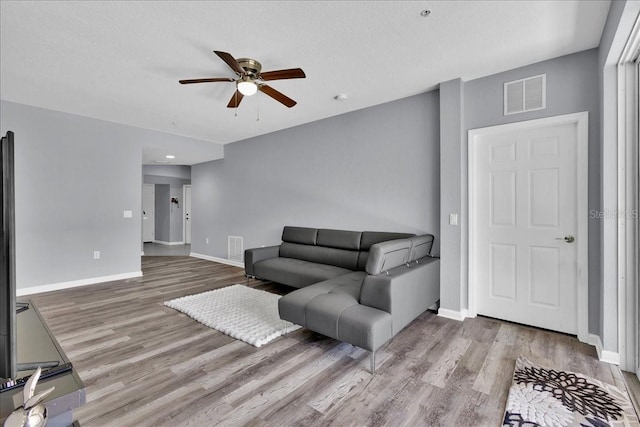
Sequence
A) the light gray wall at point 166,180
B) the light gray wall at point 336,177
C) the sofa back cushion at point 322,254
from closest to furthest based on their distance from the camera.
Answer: the light gray wall at point 336,177
the sofa back cushion at point 322,254
the light gray wall at point 166,180

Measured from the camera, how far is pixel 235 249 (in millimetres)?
6199

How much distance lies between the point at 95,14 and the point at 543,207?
4.10m

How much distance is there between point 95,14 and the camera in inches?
84.7

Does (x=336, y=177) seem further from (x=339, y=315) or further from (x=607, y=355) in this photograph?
(x=607, y=355)

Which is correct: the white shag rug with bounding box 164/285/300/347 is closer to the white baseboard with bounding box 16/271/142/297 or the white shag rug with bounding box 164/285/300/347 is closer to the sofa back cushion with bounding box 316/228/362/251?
the sofa back cushion with bounding box 316/228/362/251

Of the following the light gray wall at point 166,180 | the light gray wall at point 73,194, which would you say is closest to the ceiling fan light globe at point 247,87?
the light gray wall at point 73,194

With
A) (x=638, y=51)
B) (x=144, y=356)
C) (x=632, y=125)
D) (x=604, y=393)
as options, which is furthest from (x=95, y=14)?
(x=604, y=393)

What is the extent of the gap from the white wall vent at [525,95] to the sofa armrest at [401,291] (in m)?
1.78

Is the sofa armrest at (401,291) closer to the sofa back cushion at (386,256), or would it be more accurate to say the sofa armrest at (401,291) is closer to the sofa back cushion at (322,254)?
the sofa back cushion at (386,256)

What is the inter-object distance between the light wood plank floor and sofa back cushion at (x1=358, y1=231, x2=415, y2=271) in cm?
98

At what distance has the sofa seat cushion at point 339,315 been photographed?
2.20m

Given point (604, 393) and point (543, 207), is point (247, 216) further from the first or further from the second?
point (604, 393)

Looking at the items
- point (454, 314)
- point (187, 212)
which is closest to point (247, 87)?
point (454, 314)

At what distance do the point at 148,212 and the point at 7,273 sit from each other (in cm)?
992
